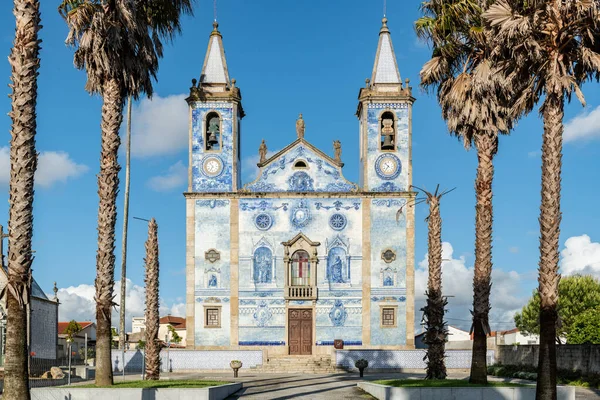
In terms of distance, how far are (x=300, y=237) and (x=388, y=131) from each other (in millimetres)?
7292

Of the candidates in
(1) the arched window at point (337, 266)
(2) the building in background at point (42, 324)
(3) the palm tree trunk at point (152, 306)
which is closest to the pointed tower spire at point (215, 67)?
(1) the arched window at point (337, 266)

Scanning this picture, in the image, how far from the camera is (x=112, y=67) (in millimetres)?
20922

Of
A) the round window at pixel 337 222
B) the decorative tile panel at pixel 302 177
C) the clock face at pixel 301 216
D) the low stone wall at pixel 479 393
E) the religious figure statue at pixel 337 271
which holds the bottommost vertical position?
the low stone wall at pixel 479 393

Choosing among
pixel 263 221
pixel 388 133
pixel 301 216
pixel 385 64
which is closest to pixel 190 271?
pixel 263 221

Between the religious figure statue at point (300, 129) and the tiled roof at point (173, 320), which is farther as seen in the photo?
the tiled roof at point (173, 320)

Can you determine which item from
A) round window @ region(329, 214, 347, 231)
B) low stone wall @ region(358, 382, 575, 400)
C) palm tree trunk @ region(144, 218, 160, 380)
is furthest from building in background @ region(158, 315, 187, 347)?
low stone wall @ region(358, 382, 575, 400)

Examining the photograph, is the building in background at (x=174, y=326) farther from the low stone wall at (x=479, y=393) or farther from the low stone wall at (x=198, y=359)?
the low stone wall at (x=479, y=393)

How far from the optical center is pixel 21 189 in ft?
41.8

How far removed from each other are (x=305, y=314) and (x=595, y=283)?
1239 inches

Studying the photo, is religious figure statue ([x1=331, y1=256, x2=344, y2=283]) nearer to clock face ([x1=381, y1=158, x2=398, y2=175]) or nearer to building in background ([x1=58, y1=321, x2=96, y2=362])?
clock face ([x1=381, y1=158, x2=398, y2=175])

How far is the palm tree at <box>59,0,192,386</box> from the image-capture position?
62.3ft

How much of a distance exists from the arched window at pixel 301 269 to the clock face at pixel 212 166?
5974mm

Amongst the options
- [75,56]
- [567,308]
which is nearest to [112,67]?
[75,56]

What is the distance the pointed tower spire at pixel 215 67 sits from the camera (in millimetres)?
42938
